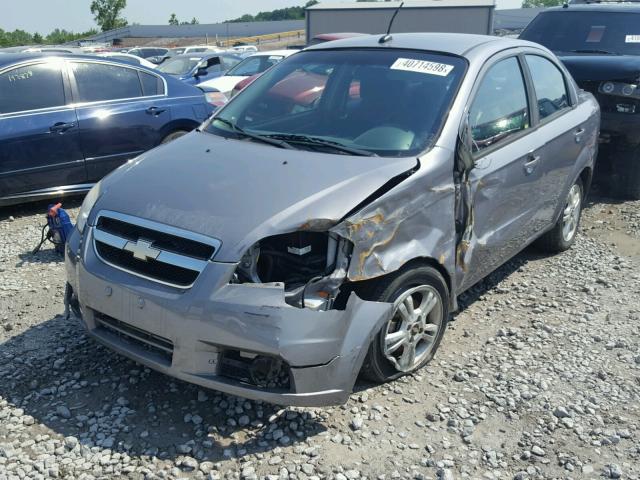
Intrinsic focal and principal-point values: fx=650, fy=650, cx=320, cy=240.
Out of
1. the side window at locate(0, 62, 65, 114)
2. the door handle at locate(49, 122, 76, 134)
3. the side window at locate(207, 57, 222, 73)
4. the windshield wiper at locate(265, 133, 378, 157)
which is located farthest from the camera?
the side window at locate(207, 57, 222, 73)

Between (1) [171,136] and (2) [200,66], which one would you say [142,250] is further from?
(2) [200,66]

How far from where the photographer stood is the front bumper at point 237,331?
113 inches

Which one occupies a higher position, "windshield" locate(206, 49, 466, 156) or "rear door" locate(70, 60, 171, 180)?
"windshield" locate(206, 49, 466, 156)

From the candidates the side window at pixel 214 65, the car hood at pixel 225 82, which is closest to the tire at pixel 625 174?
the car hood at pixel 225 82

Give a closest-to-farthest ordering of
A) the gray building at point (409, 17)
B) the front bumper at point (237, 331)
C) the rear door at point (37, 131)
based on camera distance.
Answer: the front bumper at point (237, 331) < the rear door at point (37, 131) < the gray building at point (409, 17)

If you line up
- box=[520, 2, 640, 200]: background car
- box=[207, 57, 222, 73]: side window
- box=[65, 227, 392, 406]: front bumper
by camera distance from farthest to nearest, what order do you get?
1. box=[207, 57, 222, 73]: side window
2. box=[520, 2, 640, 200]: background car
3. box=[65, 227, 392, 406]: front bumper

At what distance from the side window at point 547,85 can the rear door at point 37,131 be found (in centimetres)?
431

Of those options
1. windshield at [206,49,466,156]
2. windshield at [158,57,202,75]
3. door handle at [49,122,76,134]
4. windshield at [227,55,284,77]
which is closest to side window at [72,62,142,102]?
door handle at [49,122,76,134]

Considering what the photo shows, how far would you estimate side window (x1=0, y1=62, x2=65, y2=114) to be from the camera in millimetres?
6137

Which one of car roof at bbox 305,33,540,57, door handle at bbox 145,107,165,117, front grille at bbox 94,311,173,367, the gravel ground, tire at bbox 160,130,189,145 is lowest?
the gravel ground

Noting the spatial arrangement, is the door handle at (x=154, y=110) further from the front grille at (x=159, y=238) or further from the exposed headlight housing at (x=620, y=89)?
the exposed headlight housing at (x=620, y=89)

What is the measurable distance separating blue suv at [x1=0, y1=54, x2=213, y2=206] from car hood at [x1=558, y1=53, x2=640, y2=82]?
4272mm

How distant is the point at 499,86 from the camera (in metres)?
4.26

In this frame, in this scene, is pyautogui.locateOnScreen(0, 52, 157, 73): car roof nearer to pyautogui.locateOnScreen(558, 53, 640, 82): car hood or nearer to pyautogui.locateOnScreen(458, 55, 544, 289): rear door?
pyautogui.locateOnScreen(458, 55, 544, 289): rear door
